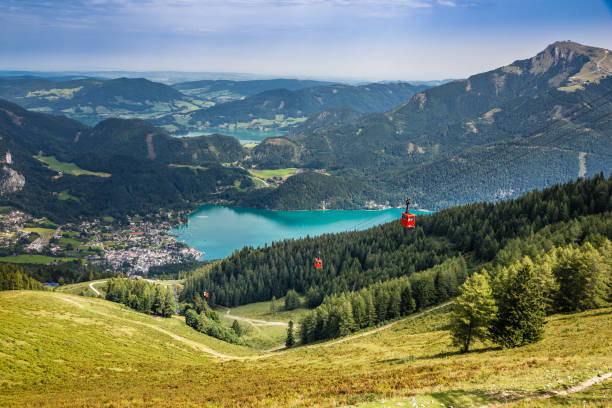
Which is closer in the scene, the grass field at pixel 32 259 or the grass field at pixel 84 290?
the grass field at pixel 84 290

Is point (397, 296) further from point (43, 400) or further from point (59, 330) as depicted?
point (43, 400)

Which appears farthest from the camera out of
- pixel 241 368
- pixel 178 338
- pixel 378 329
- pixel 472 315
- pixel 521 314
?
pixel 378 329

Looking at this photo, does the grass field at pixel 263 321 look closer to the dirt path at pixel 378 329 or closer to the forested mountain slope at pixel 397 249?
the forested mountain slope at pixel 397 249

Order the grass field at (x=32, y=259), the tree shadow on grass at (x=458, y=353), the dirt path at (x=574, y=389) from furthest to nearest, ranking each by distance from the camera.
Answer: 1. the grass field at (x=32, y=259)
2. the tree shadow on grass at (x=458, y=353)
3. the dirt path at (x=574, y=389)

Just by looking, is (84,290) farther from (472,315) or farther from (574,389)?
(574,389)

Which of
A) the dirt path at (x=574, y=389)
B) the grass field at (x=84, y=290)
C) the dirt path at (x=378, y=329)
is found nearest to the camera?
the dirt path at (x=574, y=389)

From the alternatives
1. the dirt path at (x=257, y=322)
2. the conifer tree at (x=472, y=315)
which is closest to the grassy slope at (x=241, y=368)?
the conifer tree at (x=472, y=315)

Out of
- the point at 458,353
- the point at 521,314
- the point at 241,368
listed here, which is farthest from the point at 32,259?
the point at 521,314

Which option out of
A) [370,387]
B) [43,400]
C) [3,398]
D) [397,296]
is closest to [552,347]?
[370,387]
